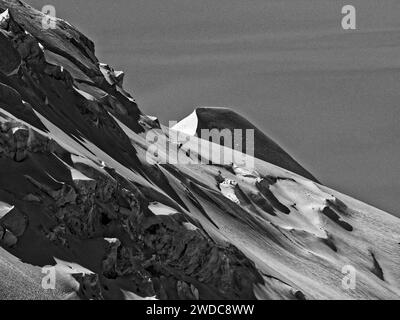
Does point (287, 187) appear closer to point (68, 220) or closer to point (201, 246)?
point (201, 246)

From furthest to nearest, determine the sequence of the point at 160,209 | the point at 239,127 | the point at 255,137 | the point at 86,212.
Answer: the point at 239,127 < the point at 255,137 < the point at 160,209 < the point at 86,212

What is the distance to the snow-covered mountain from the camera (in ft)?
227

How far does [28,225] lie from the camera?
67562mm

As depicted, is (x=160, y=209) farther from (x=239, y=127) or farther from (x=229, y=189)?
(x=239, y=127)

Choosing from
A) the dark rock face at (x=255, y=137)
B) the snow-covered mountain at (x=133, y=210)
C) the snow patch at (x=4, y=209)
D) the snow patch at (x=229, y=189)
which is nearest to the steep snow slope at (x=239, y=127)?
the dark rock face at (x=255, y=137)

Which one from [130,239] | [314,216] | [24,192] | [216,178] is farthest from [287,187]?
[24,192]

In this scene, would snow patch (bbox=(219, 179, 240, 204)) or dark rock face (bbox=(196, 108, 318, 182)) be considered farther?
dark rock face (bbox=(196, 108, 318, 182))

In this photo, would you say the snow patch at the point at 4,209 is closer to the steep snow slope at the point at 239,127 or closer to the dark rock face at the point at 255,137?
the steep snow slope at the point at 239,127

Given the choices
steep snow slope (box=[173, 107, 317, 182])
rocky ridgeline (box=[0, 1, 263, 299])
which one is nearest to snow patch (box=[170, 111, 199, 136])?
steep snow slope (box=[173, 107, 317, 182])

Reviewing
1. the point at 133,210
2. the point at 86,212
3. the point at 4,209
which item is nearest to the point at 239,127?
the point at 133,210

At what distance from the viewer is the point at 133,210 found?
78.1 metres

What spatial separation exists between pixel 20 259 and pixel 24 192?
20.4 ft

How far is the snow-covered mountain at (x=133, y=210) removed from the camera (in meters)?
69.2

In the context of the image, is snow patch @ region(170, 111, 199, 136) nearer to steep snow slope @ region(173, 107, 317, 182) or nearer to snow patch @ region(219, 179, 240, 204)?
steep snow slope @ region(173, 107, 317, 182)
